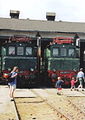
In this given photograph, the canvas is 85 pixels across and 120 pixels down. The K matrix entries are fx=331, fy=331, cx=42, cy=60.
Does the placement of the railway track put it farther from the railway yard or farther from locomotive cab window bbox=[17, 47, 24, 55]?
locomotive cab window bbox=[17, 47, 24, 55]

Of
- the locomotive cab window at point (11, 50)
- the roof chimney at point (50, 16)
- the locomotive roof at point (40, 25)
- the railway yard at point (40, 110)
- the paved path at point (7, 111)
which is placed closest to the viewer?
the paved path at point (7, 111)

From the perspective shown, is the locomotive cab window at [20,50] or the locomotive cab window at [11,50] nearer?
the locomotive cab window at [11,50]

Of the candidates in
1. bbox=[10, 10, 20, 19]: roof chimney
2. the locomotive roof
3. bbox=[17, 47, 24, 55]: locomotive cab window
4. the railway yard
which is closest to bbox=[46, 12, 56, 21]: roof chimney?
the locomotive roof

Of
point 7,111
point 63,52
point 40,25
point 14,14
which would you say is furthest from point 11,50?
point 14,14

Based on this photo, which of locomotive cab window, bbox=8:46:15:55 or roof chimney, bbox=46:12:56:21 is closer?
locomotive cab window, bbox=8:46:15:55

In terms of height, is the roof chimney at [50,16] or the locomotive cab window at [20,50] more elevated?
the roof chimney at [50,16]

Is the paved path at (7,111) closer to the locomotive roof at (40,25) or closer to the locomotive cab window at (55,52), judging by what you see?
the locomotive cab window at (55,52)

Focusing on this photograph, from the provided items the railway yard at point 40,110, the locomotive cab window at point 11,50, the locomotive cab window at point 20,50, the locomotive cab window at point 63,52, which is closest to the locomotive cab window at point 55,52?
the locomotive cab window at point 63,52

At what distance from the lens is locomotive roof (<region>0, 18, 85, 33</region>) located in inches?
1224

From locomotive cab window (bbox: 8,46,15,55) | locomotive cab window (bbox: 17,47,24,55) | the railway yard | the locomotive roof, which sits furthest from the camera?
the locomotive roof

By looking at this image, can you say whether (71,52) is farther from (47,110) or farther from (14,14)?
(14,14)

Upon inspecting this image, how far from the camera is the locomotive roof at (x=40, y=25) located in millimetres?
31078

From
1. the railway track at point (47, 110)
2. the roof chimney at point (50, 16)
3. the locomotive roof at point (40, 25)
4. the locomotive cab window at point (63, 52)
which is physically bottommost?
the railway track at point (47, 110)

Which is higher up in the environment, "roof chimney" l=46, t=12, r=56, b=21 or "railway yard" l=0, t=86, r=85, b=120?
"roof chimney" l=46, t=12, r=56, b=21
